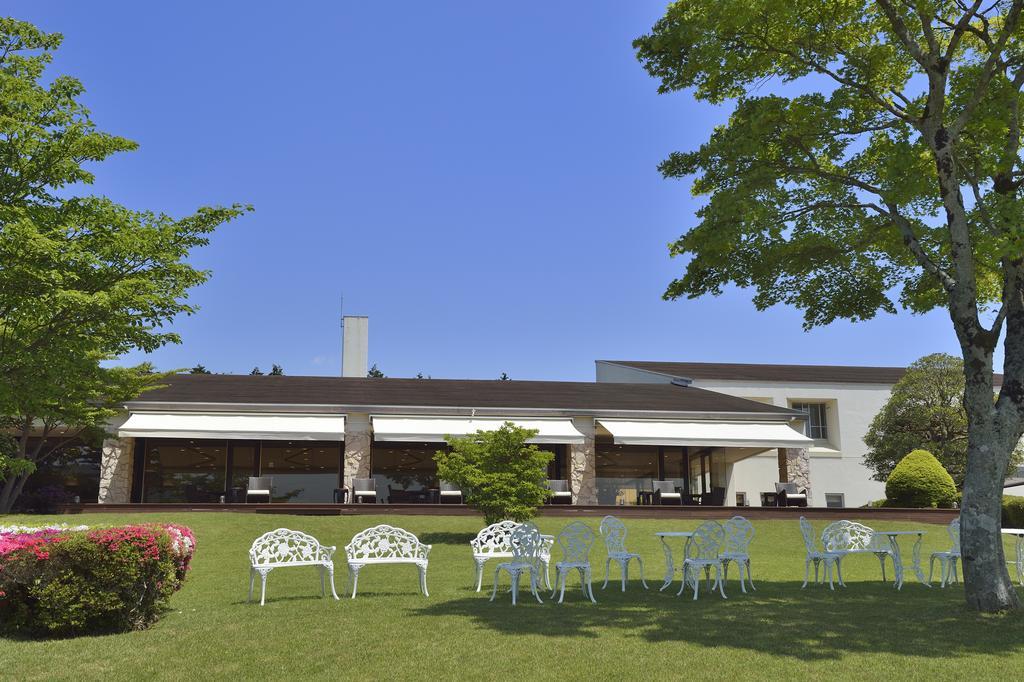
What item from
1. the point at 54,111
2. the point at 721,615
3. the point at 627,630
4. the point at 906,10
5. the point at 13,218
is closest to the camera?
the point at 627,630

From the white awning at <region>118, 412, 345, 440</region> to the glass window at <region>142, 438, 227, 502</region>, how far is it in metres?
2.44

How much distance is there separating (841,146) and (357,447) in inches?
612

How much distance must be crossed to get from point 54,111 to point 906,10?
13.5m

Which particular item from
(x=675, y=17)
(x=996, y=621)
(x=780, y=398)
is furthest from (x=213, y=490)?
(x=780, y=398)

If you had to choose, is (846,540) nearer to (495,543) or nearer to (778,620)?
(778,620)

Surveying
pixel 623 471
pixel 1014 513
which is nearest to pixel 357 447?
pixel 623 471

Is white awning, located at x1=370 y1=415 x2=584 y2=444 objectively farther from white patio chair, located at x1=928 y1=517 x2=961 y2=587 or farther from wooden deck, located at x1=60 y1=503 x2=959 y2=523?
white patio chair, located at x1=928 y1=517 x2=961 y2=587

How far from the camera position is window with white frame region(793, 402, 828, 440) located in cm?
3941

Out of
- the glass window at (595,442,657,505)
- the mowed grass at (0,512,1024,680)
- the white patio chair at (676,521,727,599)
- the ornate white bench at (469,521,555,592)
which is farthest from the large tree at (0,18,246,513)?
the glass window at (595,442,657,505)

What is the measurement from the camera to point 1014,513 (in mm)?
24984

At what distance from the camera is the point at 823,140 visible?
12.1 meters

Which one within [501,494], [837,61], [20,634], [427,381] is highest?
[837,61]

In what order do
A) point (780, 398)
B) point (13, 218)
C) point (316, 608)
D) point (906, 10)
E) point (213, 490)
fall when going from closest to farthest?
point (316, 608) → point (906, 10) → point (13, 218) → point (213, 490) → point (780, 398)

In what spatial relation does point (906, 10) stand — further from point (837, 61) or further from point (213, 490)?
point (213, 490)
